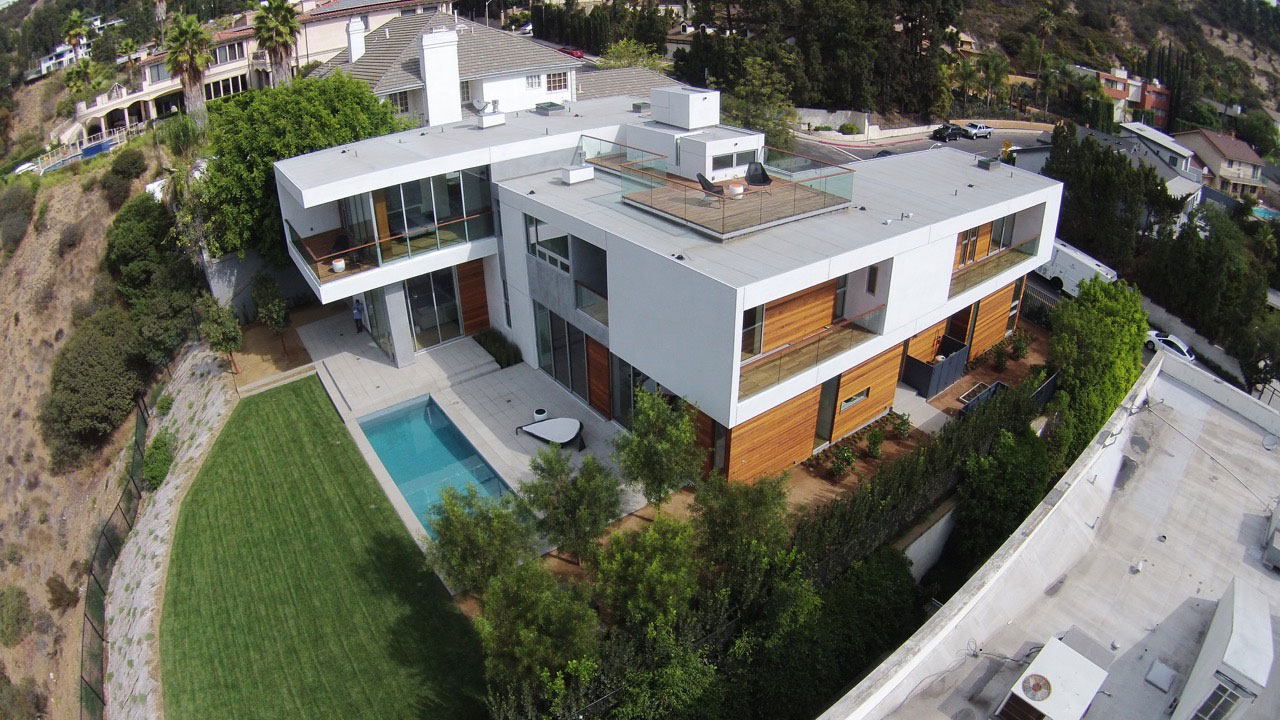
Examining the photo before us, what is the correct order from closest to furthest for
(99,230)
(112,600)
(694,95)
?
(112,600) → (694,95) → (99,230)

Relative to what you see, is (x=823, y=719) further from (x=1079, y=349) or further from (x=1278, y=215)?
(x=1278, y=215)

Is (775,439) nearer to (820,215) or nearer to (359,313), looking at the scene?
(820,215)

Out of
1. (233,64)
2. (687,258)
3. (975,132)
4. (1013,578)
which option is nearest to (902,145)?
(975,132)

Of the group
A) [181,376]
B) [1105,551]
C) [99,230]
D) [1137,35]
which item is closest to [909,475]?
[1105,551]

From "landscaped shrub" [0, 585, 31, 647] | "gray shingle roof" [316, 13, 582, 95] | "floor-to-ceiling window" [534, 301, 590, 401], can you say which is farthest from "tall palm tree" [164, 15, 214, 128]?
"floor-to-ceiling window" [534, 301, 590, 401]

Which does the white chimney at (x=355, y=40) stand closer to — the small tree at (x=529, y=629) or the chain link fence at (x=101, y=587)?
the chain link fence at (x=101, y=587)

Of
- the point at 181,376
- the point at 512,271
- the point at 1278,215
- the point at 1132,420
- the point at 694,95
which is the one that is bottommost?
the point at 1278,215
